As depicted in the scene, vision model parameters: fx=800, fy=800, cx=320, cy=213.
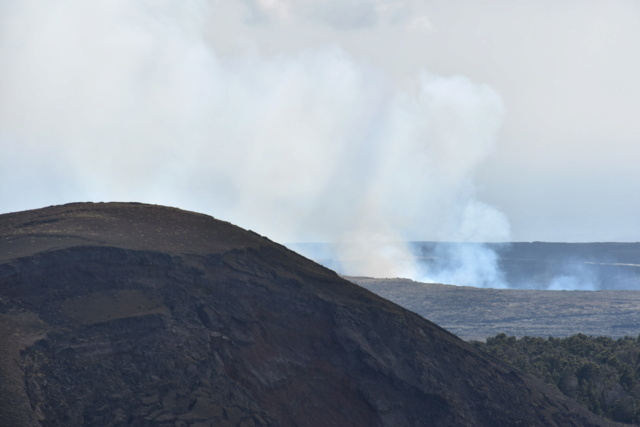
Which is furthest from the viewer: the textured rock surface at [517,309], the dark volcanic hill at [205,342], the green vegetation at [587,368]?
the textured rock surface at [517,309]

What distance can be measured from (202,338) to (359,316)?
25.0ft

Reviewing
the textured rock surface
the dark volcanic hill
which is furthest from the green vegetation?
the textured rock surface

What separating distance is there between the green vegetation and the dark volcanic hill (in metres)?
5.14

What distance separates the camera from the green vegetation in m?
40.4

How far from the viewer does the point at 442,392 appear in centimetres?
3123

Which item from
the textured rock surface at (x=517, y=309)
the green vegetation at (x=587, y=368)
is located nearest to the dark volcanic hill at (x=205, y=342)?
the green vegetation at (x=587, y=368)

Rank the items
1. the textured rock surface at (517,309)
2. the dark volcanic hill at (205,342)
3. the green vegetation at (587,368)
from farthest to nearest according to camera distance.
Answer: the textured rock surface at (517,309), the green vegetation at (587,368), the dark volcanic hill at (205,342)

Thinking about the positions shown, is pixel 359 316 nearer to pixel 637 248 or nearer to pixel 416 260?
pixel 416 260

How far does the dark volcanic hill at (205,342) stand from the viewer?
24.0 meters

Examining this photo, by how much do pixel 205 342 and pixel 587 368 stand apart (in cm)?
2524

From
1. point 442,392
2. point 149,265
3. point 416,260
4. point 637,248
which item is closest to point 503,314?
point 442,392

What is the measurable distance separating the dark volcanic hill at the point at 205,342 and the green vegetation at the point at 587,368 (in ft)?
16.9

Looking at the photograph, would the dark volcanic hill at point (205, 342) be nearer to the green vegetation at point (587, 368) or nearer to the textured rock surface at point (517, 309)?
the green vegetation at point (587, 368)

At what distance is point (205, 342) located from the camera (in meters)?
26.9
